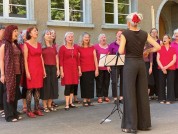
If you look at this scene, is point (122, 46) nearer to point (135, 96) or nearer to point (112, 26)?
point (135, 96)

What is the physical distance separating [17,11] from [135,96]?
6.49m

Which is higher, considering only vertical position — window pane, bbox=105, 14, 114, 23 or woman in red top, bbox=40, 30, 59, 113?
window pane, bbox=105, 14, 114, 23

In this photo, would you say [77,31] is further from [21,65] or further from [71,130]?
[71,130]

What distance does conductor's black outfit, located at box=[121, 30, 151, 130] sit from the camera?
21.7ft

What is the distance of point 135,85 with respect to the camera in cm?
677

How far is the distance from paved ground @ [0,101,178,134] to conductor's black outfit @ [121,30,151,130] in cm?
24

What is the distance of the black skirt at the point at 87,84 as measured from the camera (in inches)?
378

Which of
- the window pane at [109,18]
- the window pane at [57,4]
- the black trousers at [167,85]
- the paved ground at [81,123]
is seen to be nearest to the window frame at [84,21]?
the window pane at [57,4]

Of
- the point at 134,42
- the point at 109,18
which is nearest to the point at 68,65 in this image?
the point at 134,42

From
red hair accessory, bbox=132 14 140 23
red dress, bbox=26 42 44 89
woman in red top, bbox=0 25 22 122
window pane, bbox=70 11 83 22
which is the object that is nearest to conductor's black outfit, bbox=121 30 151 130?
red hair accessory, bbox=132 14 140 23

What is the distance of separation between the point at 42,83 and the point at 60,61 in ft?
3.04

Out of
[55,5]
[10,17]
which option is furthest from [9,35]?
[55,5]

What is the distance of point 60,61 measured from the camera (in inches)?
353

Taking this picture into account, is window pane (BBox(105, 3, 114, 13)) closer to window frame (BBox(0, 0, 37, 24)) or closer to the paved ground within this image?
window frame (BBox(0, 0, 37, 24))
